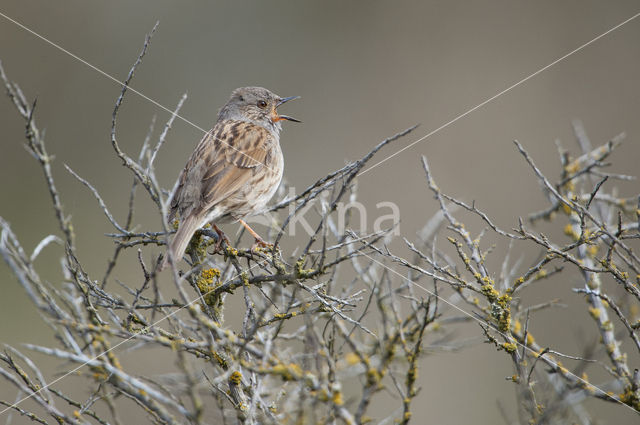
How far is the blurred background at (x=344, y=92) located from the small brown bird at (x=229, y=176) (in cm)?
494

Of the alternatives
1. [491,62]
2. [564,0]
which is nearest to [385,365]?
[491,62]

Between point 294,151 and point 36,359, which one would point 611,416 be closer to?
point 294,151

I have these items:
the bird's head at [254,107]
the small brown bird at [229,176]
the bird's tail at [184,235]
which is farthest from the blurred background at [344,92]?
the bird's tail at [184,235]

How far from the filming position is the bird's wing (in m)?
5.54

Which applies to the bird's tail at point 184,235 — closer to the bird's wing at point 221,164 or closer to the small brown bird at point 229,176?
the small brown bird at point 229,176

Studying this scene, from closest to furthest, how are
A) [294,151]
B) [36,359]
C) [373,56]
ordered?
[36,359] < [294,151] < [373,56]

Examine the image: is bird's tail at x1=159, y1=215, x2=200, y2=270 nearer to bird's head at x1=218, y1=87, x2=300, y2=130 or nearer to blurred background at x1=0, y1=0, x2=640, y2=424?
bird's head at x1=218, y1=87, x2=300, y2=130

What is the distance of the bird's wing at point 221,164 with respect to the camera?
5.54m

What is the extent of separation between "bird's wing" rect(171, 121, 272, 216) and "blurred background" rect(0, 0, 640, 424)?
16.5ft

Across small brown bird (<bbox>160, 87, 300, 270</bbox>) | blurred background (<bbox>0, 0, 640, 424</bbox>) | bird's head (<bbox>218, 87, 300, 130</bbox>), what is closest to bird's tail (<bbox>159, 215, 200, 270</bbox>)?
small brown bird (<bbox>160, 87, 300, 270</bbox>)

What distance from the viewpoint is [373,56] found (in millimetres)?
16672

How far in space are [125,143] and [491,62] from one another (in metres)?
9.21

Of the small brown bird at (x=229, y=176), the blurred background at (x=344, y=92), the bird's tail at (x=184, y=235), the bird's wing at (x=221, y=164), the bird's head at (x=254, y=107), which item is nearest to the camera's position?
the bird's tail at (x=184, y=235)

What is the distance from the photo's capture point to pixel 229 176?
589cm
